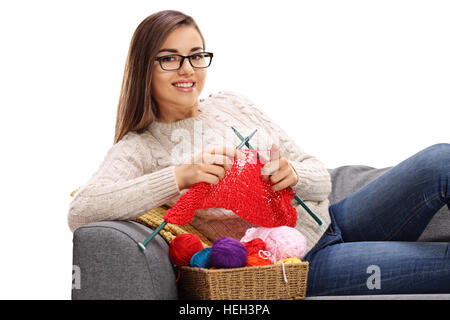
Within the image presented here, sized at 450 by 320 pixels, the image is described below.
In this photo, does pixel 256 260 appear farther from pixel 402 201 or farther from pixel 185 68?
pixel 185 68

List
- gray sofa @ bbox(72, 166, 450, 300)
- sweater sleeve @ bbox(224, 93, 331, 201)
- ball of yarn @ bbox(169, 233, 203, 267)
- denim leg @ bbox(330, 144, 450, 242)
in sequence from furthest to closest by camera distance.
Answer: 1. sweater sleeve @ bbox(224, 93, 331, 201)
2. denim leg @ bbox(330, 144, 450, 242)
3. ball of yarn @ bbox(169, 233, 203, 267)
4. gray sofa @ bbox(72, 166, 450, 300)

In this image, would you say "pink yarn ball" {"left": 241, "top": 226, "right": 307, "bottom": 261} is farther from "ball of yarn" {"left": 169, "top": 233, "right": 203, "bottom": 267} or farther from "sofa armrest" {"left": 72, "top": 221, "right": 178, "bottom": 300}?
"sofa armrest" {"left": 72, "top": 221, "right": 178, "bottom": 300}

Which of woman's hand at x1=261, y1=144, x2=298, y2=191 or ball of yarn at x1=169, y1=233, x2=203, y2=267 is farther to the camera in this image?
woman's hand at x1=261, y1=144, x2=298, y2=191

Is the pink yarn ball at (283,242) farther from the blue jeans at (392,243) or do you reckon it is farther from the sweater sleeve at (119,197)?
the sweater sleeve at (119,197)

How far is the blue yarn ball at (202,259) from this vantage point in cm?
130

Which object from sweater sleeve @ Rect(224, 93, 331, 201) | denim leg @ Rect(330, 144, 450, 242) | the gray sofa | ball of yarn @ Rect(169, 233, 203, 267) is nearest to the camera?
the gray sofa

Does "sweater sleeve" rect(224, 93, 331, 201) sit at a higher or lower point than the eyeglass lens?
lower

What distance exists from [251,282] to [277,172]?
346mm

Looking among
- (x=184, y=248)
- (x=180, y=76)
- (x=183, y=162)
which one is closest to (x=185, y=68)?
(x=180, y=76)

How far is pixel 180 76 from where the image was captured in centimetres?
163

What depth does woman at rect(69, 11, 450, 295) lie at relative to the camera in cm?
139

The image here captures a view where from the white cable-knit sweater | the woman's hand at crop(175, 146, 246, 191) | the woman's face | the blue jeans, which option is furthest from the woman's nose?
the blue jeans
